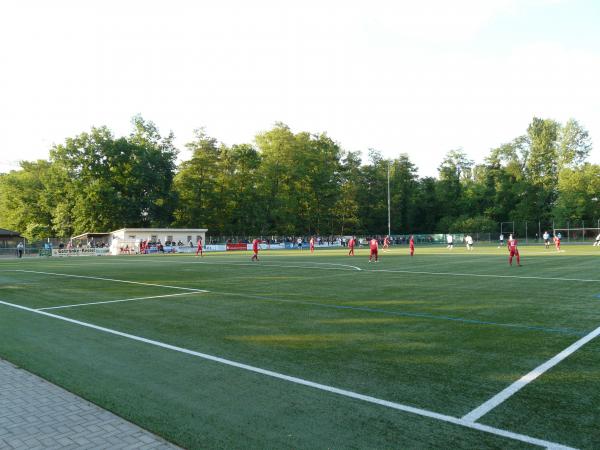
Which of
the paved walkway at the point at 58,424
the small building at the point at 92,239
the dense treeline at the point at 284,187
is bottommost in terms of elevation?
the paved walkway at the point at 58,424

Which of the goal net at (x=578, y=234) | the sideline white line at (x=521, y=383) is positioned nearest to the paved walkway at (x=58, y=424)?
the sideline white line at (x=521, y=383)

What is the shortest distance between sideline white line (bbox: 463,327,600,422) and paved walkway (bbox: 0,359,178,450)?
3.04m

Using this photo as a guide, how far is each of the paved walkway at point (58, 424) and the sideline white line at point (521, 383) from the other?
304cm

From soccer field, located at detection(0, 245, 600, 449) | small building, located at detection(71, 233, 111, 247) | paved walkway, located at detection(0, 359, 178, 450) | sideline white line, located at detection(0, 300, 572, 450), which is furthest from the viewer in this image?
small building, located at detection(71, 233, 111, 247)

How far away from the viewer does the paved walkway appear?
3.96 m

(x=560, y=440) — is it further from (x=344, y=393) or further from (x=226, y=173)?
(x=226, y=173)

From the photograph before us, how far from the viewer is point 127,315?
1038 centimetres

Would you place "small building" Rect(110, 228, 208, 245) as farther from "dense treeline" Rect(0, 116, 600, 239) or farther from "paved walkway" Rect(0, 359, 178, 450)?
"paved walkway" Rect(0, 359, 178, 450)

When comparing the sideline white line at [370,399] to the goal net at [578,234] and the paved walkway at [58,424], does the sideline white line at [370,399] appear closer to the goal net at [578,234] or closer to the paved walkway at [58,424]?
the paved walkway at [58,424]

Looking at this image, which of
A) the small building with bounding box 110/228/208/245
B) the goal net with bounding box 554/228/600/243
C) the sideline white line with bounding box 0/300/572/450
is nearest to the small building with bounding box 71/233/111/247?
the small building with bounding box 110/228/208/245

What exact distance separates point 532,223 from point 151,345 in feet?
282

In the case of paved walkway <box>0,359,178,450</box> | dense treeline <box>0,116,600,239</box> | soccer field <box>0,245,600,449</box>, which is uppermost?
dense treeline <box>0,116,600,239</box>

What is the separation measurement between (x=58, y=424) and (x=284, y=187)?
78.2 metres

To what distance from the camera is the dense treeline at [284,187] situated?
218 ft
